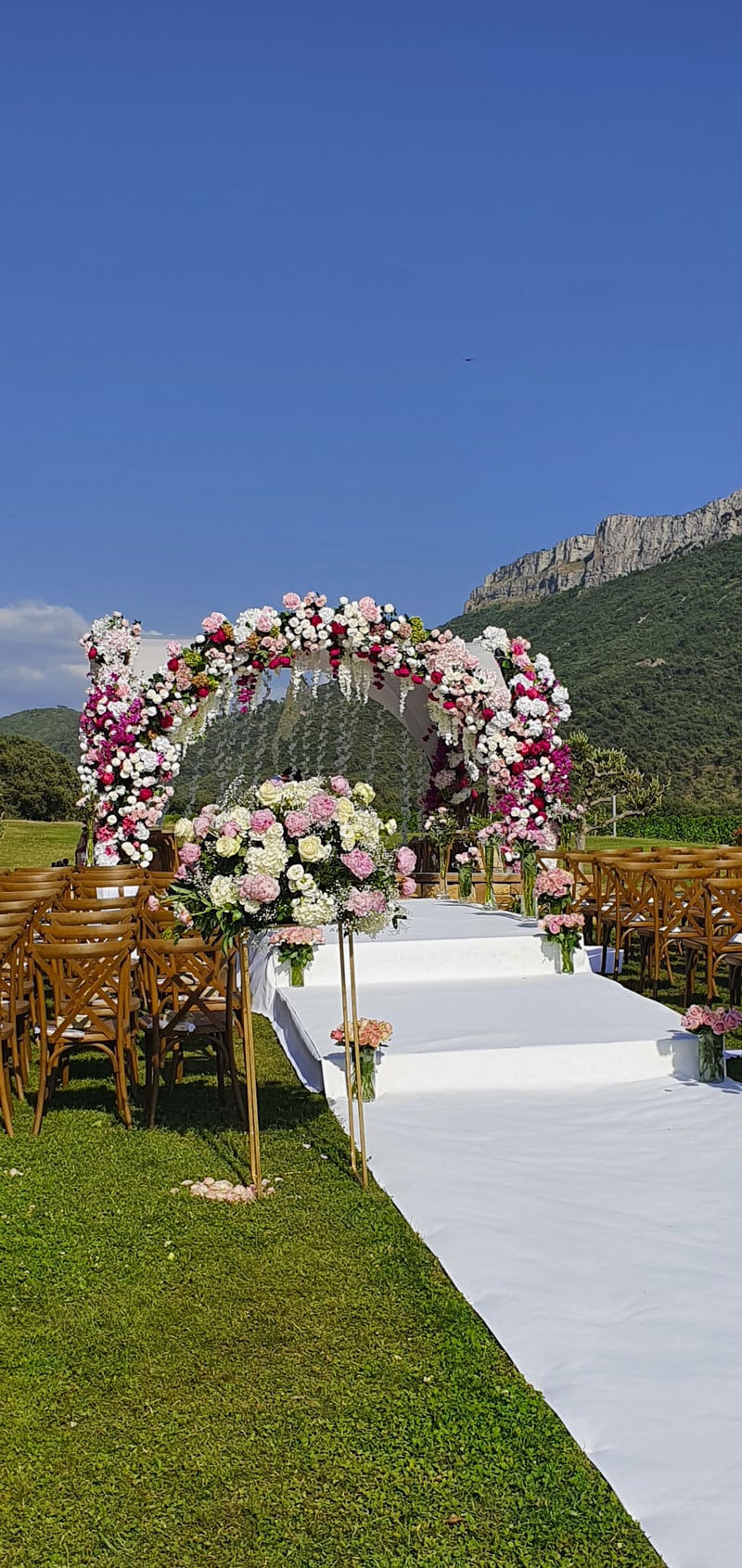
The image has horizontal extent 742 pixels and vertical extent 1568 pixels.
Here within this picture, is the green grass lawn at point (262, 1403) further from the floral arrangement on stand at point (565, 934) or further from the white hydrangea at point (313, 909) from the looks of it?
the floral arrangement on stand at point (565, 934)

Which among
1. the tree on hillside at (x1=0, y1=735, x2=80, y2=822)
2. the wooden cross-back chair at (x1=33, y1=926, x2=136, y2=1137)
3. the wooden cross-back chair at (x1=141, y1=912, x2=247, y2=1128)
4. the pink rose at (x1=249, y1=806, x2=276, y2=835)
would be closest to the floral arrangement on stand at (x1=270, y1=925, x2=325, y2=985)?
the wooden cross-back chair at (x1=141, y1=912, x2=247, y2=1128)

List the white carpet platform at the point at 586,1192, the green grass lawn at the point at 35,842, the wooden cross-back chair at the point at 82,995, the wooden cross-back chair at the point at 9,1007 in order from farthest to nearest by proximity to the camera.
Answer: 1. the green grass lawn at the point at 35,842
2. the wooden cross-back chair at the point at 9,1007
3. the wooden cross-back chair at the point at 82,995
4. the white carpet platform at the point at 586,1192

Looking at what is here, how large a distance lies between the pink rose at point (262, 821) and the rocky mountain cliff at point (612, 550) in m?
64.3

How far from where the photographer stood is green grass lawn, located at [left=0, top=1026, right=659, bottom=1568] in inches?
96.7

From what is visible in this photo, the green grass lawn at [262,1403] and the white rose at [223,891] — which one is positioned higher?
the white rose at [223,891]

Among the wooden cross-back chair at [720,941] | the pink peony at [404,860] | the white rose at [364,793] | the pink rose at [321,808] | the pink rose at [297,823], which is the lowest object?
the wooden cross-back chair at [720,941]

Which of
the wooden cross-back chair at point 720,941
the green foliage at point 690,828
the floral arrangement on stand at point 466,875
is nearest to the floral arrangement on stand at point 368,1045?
the wooden cross-back chair at point 720,941

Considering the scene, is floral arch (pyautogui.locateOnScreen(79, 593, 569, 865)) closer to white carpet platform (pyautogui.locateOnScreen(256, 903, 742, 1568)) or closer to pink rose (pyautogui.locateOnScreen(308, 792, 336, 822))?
white carpet platform (pyautogui.locateOnScreen(256, 903, 742, 1568))

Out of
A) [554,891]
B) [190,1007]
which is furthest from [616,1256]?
[554,891]

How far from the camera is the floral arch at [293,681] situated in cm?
1090

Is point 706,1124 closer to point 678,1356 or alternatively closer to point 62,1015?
point 678,1356

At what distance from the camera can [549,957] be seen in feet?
28.7

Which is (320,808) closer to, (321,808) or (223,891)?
(321,808)

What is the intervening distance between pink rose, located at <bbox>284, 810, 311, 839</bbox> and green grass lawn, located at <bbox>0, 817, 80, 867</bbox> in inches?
650
